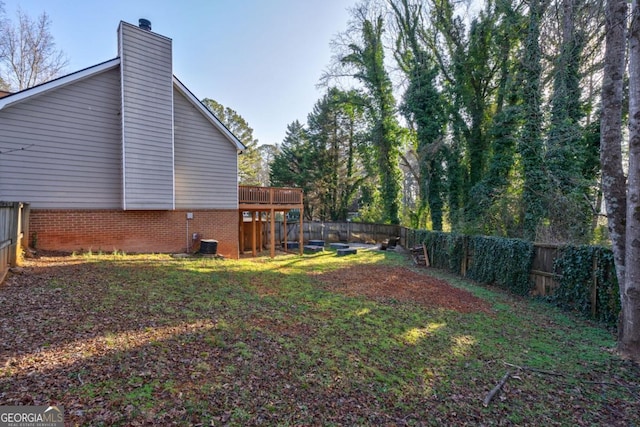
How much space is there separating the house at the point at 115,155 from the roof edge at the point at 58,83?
0.09 ft

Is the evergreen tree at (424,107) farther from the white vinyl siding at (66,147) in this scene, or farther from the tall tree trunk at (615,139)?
the white vinyl siding at (66,147)

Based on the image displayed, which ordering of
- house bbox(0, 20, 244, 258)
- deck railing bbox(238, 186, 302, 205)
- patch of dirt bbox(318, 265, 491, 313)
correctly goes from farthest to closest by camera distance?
deck railing bbox(238, 186, 302, 205) → house bbox(0, 20, 244, 258) → patch of dirt bbox(318, 265, 491, 313)

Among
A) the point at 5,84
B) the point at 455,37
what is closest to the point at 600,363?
the point at 455,37

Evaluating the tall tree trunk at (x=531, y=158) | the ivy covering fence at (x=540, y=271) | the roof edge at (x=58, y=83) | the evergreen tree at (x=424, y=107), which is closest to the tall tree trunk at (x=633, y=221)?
the ivy covering fence at (x=540, y=271)

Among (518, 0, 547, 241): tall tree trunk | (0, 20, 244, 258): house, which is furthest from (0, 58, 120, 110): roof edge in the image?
(518, 0, 547, 241): tall tree trunk

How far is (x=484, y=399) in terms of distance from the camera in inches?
138

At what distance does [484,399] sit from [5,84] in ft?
85.5

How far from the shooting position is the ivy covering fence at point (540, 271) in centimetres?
648

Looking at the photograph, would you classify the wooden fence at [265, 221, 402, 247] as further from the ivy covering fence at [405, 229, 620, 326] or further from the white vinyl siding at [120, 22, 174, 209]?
the white vinyl siding at [120, 22, 174, 209]

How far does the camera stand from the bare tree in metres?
16.8

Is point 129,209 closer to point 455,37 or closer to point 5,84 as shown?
point 5,84

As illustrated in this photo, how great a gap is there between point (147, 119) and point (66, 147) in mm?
2486

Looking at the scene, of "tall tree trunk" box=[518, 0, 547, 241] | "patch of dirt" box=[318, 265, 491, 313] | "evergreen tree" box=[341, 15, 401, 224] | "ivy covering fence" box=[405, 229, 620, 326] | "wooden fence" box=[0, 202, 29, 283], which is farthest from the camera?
"evergreen tree" box=[341, 15, 401, 224]

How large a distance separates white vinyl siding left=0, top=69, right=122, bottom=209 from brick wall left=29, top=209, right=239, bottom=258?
39 centimetres
